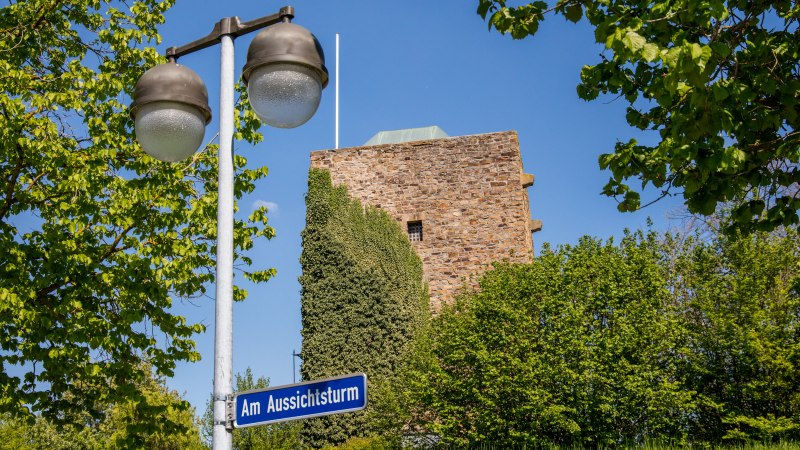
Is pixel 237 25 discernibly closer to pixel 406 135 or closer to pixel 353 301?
pixel 353 301

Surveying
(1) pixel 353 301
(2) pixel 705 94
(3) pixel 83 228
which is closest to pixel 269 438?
(1) pixel 353 301

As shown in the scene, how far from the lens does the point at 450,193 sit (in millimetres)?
29828

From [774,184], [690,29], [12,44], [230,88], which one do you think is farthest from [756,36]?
[12,44]

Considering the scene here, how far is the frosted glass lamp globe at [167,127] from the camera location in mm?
5875

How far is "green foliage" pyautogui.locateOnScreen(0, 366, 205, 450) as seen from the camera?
14753 mm

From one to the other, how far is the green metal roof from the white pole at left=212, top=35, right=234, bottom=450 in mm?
29499

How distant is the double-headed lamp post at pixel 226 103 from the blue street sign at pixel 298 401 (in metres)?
0.12

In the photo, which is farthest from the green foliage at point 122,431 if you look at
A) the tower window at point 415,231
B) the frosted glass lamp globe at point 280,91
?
the frosted glass lamp globe at point 280,91

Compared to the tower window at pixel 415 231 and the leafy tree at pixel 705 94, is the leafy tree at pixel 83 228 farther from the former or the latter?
the tower window at pixel 415 231

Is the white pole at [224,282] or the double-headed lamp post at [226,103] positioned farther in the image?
the double-headed lamp post at [226,103]

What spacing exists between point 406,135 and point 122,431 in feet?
52.4

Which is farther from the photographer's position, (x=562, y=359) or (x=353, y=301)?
(x=353, y=301)

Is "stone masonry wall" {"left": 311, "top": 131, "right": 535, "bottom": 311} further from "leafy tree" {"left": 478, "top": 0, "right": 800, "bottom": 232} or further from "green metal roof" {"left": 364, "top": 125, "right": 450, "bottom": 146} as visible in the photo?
"leafy tree" {"left": 478, "top": 0, "right": 800, "bottom": 232}

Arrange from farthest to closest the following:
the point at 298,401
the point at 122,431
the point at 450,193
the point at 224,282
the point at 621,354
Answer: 1. the point at 122,431
2. the point at 450,193
3. the point at 621,354
4. the point at 224,282
5. the point at 298,401
